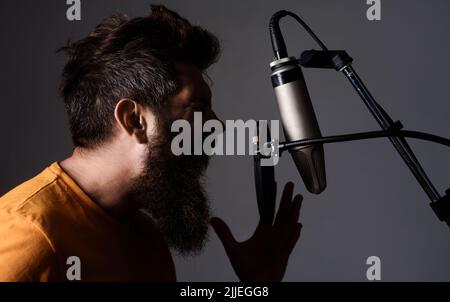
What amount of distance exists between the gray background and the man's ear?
A: 1.71ft

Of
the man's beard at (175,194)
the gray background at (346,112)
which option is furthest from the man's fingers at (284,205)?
the gray background at (346,112)

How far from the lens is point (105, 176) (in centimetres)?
82

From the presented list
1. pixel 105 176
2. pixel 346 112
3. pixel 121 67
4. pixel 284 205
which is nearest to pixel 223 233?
pixel 284 205

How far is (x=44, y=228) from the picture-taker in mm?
676

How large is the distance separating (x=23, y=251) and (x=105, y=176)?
212mm

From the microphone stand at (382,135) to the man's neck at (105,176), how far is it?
0.35 meters

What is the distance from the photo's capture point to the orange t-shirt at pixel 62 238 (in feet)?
2.10

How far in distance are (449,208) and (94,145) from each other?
0.59 m

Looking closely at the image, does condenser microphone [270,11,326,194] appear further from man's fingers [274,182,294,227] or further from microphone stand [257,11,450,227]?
man's fingers [274,182,294,227]

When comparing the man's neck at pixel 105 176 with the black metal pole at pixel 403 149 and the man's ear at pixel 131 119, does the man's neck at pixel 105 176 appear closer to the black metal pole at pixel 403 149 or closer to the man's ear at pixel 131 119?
the man's ear at pixel 131 119

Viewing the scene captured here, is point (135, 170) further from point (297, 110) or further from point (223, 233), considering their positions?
point (297, 110)

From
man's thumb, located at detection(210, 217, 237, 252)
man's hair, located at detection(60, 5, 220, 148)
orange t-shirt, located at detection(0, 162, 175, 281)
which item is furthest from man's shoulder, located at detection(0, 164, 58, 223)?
man's thumb, located at detection(210, 217, 237, 252)

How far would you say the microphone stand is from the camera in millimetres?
508

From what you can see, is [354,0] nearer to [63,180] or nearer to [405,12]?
[405,12]
